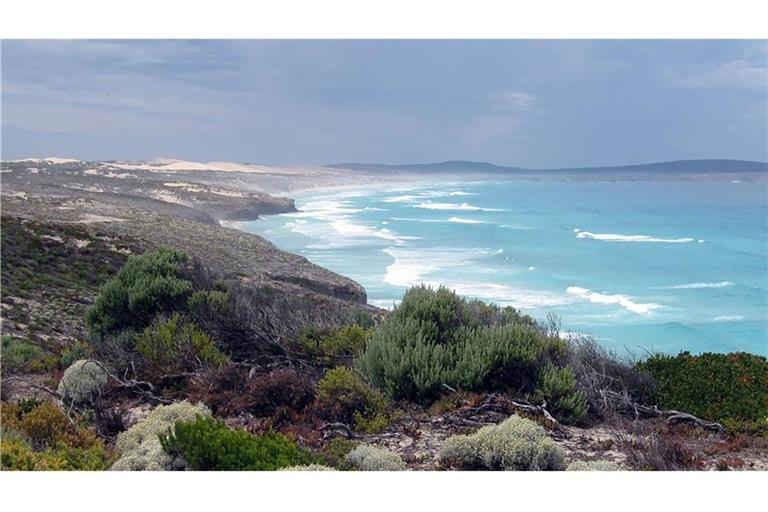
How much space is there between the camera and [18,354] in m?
7.82

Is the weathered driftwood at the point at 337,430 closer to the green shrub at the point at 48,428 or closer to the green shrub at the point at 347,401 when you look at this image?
the green shrub at the point at 347,401

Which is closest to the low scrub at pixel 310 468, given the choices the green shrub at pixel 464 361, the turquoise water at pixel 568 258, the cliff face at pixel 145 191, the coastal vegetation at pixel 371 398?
the coastal vegetation at pixel 371 398

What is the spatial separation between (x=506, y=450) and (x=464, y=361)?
1.21 m

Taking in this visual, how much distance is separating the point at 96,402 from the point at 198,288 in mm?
2400

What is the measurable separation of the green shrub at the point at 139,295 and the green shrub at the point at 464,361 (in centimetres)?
271

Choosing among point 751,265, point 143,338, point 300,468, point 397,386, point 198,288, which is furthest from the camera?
point 751,265

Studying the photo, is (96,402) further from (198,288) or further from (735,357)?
(735,357)

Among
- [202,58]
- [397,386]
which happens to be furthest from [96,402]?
[202,58]

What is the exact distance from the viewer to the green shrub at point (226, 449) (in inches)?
173

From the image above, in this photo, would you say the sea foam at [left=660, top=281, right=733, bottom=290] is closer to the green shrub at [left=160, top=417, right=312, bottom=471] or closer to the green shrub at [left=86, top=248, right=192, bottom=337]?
the green shrub at [left=86, top=248, right=192, bottom=337]

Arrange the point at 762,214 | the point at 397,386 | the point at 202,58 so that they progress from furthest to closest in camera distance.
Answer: the point at 762,214 < the point at 202,58 < the point at 397,386

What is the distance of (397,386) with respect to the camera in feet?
19.4

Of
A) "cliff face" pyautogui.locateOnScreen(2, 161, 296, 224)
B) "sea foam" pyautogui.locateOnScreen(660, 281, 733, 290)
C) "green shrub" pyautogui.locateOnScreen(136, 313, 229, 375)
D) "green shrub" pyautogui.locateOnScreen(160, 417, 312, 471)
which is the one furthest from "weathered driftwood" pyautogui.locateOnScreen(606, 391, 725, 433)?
"cliff face" pyautogui.locateOnScreen(2, 161, 296, 224)

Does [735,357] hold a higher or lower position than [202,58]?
lower
